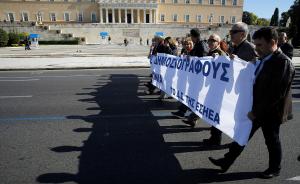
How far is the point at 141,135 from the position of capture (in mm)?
5180

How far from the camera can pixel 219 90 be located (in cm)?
418

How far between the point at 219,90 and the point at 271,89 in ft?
3.59

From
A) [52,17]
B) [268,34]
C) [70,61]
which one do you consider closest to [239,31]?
[268,34]

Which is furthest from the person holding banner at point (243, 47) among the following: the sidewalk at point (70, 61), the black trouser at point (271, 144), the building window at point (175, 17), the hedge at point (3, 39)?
the building window at point (175, 17)

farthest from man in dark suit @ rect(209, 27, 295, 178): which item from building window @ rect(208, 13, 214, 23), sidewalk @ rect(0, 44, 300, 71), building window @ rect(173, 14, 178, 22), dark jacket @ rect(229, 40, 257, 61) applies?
building window @ rect(208, 13, 214, 23)

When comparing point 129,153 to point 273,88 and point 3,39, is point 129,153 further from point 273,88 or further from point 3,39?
point 3,39

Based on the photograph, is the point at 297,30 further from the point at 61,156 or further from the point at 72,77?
the point at 61,156

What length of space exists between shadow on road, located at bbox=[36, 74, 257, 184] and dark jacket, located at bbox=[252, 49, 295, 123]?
1018 millimetres

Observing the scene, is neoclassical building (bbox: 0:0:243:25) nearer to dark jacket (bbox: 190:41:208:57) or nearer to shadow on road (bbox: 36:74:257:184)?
shadow on road (bbox: 36:74:257:184)

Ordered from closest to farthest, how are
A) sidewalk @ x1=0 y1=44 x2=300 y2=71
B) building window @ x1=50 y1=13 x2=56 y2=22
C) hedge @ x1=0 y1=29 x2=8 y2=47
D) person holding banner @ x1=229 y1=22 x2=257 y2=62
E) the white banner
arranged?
the white banner < person holding banner @ x1=229 y1=22 x2=257 y2=62 < sidewalk @ x1=0 y1=44 x2=300 y2=71 < hedge @ x1=0 y1=29 x2=8 y2=47 < building window @ x1=50 y1=13 x2=56 y2=22

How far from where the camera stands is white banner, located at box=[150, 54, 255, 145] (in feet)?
11.6

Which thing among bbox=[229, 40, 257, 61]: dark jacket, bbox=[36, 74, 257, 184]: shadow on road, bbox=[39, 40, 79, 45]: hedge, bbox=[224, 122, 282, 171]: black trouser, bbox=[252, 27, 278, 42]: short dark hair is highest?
bbox=[39, 40, 79, 45]: hedge

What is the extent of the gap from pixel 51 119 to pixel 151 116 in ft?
7.72

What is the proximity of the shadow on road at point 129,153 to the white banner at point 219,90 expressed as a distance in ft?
2.22
